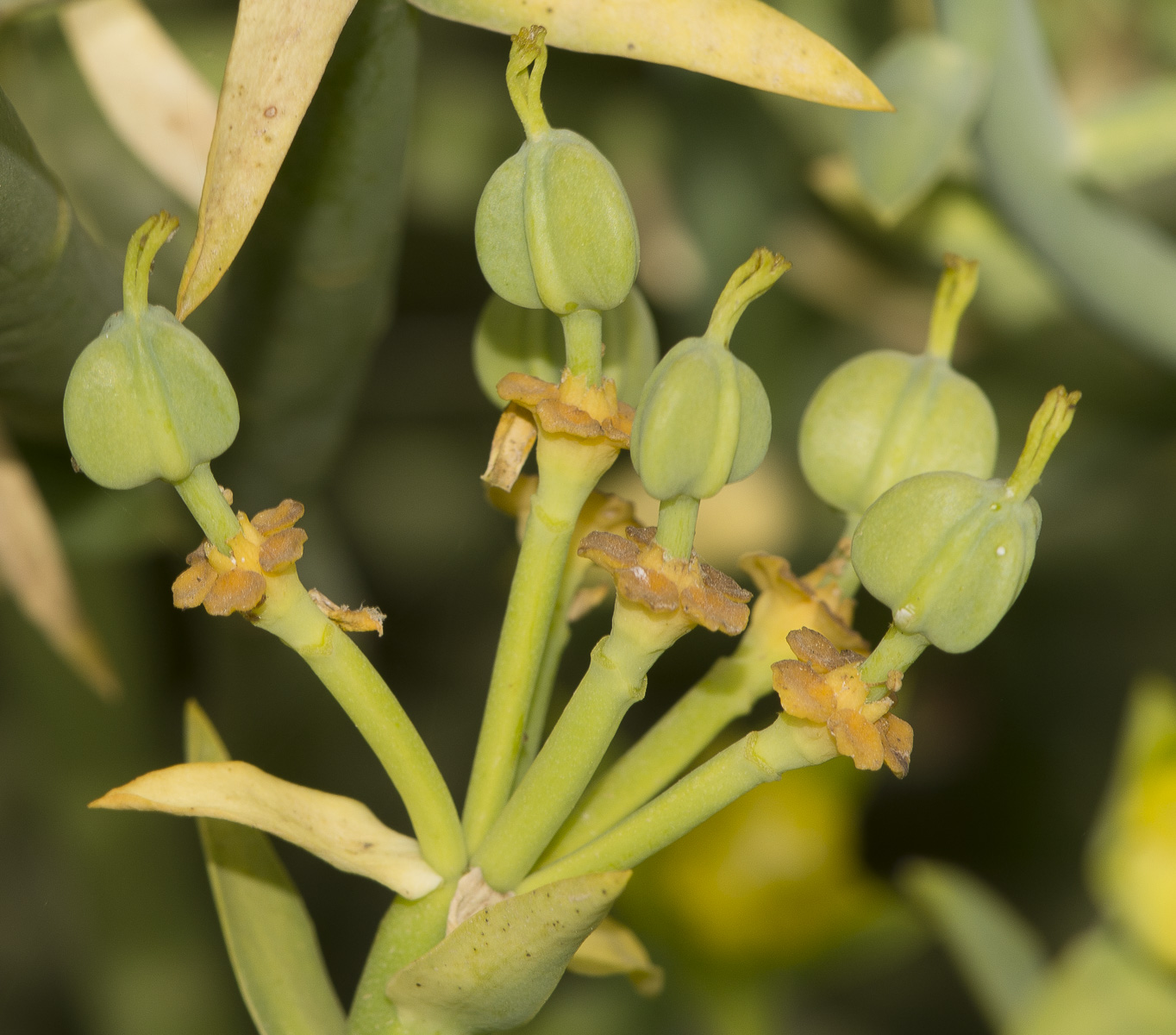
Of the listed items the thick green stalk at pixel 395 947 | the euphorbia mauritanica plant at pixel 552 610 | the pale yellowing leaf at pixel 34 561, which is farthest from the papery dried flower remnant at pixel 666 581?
the pale yellowing leaf at pixel 34 561

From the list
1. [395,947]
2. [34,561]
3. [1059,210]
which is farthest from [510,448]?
[1059,210]

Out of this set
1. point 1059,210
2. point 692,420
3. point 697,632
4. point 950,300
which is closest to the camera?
point 692,420

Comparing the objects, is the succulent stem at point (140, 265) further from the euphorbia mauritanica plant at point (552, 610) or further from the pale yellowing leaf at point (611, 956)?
the pale yellowing leaf at point (611, 956)

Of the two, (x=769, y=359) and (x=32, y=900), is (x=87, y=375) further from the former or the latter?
(x=32, y=900)

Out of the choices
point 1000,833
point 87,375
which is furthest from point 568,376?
point 1000,833

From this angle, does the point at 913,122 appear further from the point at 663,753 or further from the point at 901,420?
the point at 663,753
